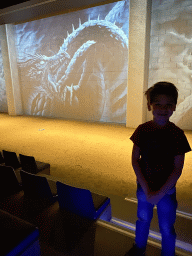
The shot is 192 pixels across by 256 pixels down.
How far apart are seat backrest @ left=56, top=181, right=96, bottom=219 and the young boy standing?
38 centimetres

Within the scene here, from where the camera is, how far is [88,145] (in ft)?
13.6

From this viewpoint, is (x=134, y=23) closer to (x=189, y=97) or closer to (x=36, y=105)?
(x=189, y=97)

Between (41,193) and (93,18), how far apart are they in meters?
5.70

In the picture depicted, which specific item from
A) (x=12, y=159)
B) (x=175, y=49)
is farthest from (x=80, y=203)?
(x=175, y=49)

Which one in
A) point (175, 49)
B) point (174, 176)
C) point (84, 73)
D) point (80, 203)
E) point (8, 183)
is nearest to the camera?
point (174, 176)

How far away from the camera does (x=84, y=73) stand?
6227 mm

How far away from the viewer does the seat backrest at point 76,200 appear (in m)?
1.28

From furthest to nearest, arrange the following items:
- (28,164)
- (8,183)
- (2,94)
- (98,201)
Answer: (2,94), (28,164), (8,183), (98,201)

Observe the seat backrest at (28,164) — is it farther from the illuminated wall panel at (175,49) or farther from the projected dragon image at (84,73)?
the illuminated wall panel at (175,49)

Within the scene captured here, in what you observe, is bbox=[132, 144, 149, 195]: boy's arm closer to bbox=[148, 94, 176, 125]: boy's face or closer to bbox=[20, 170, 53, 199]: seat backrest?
bbox=[148, 94, 176, 125]: boy's face

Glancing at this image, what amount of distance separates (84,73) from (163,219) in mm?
5740

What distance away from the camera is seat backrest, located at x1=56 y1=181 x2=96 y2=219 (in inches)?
50.3

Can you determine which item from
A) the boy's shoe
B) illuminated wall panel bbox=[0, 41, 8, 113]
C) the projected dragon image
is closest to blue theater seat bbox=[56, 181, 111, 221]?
the boy's shoe

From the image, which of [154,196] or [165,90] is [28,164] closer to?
[154,196]
